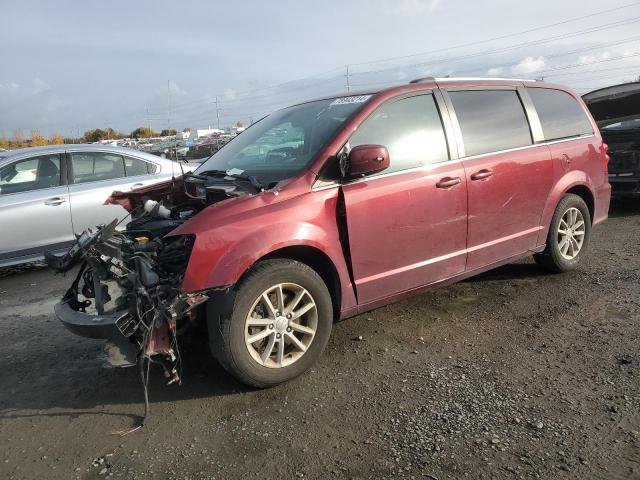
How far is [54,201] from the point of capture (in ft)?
21.3

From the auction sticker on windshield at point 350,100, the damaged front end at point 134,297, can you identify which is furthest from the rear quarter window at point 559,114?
the damaged front end at point 134,297

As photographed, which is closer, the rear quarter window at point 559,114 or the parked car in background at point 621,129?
the rear quarter window at point 559,114

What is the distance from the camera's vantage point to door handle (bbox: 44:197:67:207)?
6.44m

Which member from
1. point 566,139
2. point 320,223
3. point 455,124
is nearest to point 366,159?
point 320,223

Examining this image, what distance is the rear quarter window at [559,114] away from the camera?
4.96 m

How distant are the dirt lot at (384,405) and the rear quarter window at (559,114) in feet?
5.32

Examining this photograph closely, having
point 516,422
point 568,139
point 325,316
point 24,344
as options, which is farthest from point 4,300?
point 568,139

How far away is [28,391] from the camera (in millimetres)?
3557

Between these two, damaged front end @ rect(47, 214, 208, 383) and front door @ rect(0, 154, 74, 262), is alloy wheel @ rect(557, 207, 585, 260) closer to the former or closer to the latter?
damaged front end @ rect(47, 214, 208, 383)

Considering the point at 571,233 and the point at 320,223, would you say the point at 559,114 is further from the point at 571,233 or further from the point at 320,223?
the point at 320,223

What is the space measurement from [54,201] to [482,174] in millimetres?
5146

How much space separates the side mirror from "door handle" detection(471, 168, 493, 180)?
104 centimetres

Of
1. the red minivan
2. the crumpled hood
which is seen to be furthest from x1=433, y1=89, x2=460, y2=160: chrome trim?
the crumpled hood

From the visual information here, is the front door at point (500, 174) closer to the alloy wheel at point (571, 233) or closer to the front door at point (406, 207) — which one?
the front door at point (406, 207)
